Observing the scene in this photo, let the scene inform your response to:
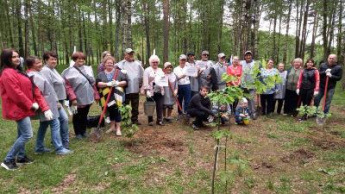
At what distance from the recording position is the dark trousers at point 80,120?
6.24 m

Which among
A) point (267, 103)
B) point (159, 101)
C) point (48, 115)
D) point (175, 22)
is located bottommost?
point (267, 103)

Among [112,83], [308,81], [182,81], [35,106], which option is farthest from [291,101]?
[35,106]

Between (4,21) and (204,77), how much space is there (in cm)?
2365

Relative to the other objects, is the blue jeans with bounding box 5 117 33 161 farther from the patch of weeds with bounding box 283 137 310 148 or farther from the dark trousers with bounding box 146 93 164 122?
the patch of weeds with bounding box 283 137 310 148

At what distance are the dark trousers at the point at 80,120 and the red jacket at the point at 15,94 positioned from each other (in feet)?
5.18

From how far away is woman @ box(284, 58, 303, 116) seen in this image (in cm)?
844

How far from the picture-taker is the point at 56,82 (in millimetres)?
5395

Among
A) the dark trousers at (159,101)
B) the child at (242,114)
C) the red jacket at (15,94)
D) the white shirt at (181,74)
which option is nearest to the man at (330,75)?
the child at (242,114)

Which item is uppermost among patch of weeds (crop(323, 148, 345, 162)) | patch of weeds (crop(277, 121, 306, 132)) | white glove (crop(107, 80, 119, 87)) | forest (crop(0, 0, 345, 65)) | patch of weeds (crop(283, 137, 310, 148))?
forest (crop(0, 0, 345, 65))

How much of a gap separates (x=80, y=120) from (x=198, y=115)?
283 cm

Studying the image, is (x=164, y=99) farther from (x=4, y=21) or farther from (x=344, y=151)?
(x=4, y=21)

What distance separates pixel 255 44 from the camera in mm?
12109

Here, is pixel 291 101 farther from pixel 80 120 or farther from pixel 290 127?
pixel 80 120

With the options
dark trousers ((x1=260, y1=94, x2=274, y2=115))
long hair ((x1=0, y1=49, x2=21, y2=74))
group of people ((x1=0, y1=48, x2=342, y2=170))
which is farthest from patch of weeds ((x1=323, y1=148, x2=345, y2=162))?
long hair ((x1=0, y1=49, x2=21, y2=74))
